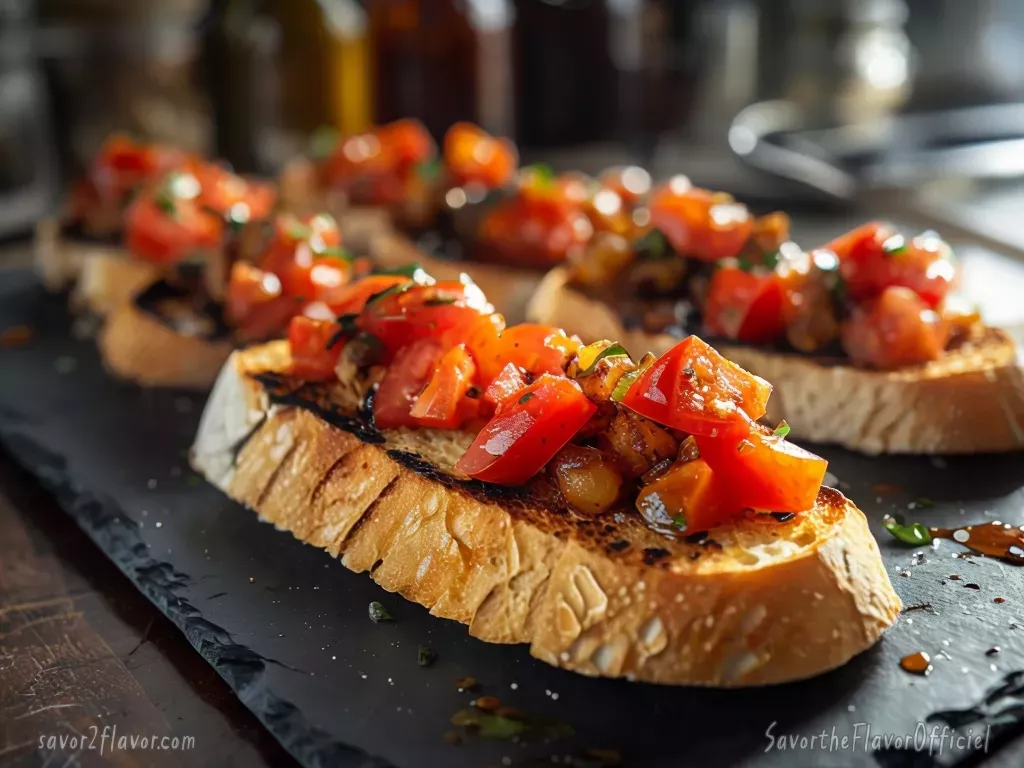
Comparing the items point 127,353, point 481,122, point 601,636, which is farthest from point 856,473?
point 481,122

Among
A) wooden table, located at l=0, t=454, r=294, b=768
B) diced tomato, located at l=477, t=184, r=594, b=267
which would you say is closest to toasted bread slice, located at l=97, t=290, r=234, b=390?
wooden table, located at l=0, t=454, r=294, b=768

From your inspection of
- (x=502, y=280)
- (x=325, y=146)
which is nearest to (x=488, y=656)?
(x=502, y=280)

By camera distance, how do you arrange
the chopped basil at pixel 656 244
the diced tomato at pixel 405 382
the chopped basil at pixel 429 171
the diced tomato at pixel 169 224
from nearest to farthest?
1. the diced tomato at pixel 405 382
2. the chopped basil at pixel 656 244
3. the diced tomato at pixel 169 224
4. the chopped basil at pixel 429 171

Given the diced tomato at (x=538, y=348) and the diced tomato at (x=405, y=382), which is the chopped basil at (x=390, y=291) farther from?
the diced tomato at (x=538, y=348)

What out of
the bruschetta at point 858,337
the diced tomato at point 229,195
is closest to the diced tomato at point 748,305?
the bruschetta at point 858,337

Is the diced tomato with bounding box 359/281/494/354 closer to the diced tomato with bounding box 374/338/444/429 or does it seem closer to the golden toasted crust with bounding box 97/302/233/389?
the diced tomato with bounding box 374/338/444/429
